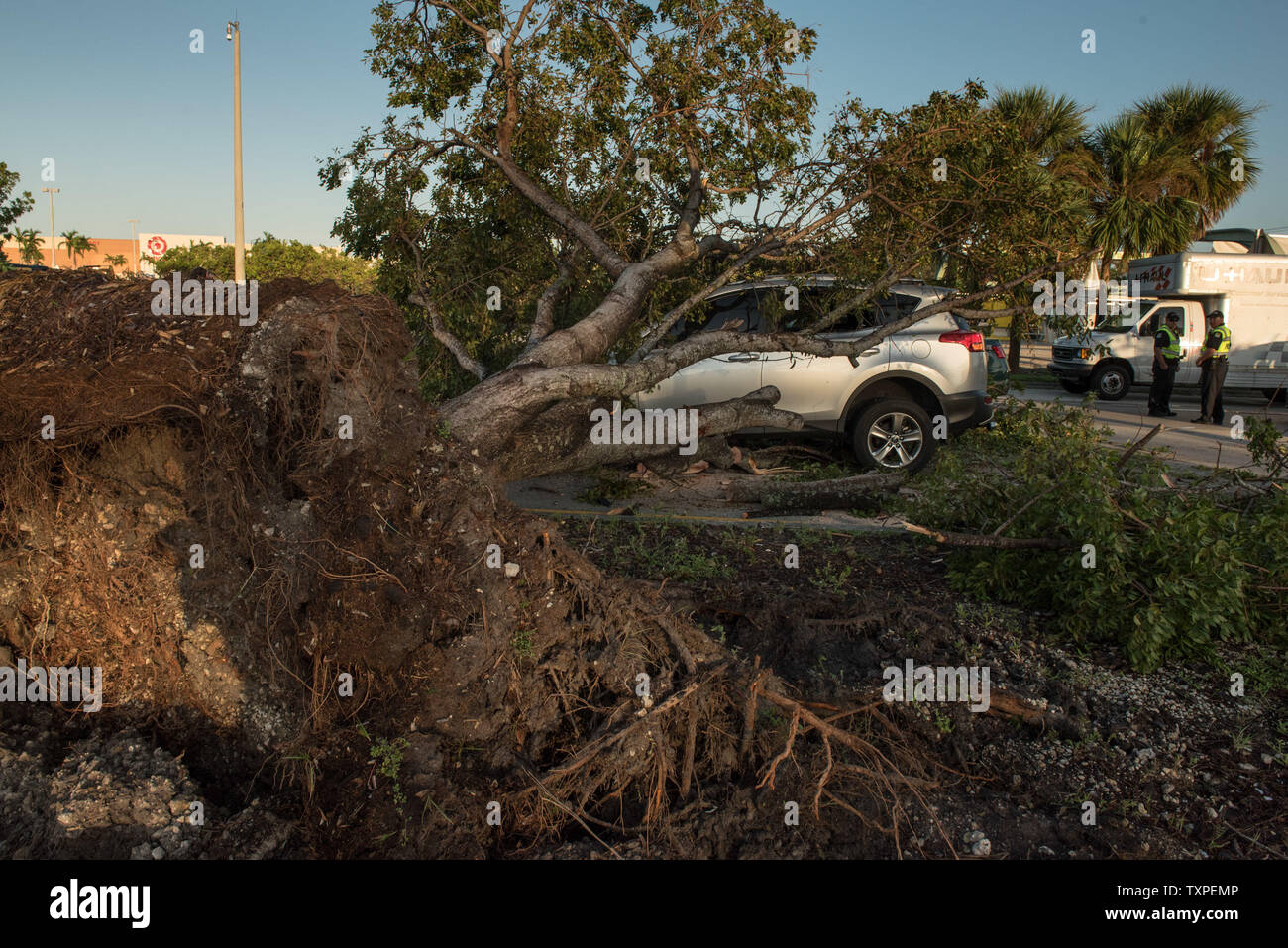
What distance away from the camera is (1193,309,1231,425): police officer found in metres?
14.3

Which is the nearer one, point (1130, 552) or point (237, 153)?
point (1130, 552)

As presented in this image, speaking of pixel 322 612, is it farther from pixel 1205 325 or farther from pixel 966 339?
pixel 1205 325

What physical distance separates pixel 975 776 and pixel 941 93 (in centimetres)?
590

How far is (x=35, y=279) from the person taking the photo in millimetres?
3670

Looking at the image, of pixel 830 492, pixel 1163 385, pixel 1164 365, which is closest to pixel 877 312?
pixel 830 492

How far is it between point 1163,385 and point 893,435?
894 centimetres

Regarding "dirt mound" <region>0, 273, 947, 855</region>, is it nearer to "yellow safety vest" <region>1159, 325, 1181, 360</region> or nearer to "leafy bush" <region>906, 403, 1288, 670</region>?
"leafy bush" <region>906, 403, 1288, 670</region>

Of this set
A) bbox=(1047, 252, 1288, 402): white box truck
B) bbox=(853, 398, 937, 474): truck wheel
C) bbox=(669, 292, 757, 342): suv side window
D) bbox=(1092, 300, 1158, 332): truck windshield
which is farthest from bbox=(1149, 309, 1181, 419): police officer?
bbox=(669, 292, 757, 342): suv side window

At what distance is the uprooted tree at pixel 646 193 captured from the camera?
7.47 meters

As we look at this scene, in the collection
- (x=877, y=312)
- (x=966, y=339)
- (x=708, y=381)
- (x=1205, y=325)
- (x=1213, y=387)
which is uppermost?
(x=1205, y=325)

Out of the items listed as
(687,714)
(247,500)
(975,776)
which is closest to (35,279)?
(247,500)

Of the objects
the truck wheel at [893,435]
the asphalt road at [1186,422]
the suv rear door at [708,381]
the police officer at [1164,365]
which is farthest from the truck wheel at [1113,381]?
the suv rear door at [708,381]

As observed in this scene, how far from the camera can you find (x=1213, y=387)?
1449 cm

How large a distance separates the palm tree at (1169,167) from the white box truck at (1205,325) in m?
2.56
